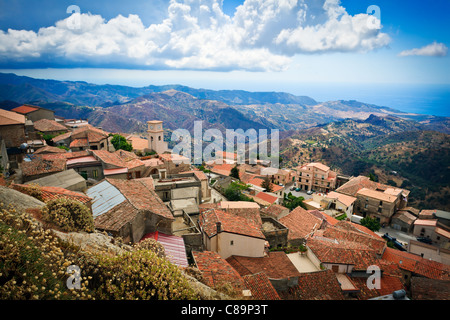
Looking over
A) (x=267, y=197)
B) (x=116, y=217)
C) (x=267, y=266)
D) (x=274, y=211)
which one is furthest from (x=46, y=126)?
(x=267, y=266)

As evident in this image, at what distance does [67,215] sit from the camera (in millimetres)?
7629

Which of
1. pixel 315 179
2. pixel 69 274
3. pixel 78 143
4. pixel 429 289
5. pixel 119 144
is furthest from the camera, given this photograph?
pixel 315 179

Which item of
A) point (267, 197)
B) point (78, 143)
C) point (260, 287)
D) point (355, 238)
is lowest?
point (267, 197)

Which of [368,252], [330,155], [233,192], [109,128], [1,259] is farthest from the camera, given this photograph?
[109,128]

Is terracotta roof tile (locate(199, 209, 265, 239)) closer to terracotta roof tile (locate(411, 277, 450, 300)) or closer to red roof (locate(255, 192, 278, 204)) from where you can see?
terracotta roof tile (locate(411, 277, 450, 300))

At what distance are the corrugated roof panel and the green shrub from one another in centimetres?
349

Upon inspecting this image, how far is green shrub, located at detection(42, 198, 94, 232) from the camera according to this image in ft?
24.3

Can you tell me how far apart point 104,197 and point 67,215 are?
577 cm

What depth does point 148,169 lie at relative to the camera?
2467 centimetres

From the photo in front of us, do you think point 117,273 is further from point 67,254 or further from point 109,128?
point 109,128

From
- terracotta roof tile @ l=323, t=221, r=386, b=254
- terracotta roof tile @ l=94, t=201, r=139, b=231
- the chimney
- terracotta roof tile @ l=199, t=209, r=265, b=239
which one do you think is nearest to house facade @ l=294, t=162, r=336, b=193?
terracotta roof tile @ l=323, t=221, r=386, b=254

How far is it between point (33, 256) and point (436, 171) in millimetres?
90541

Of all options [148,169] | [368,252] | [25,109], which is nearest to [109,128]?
[25,109]

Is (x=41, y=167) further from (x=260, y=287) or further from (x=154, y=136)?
(x=154, y=136)
